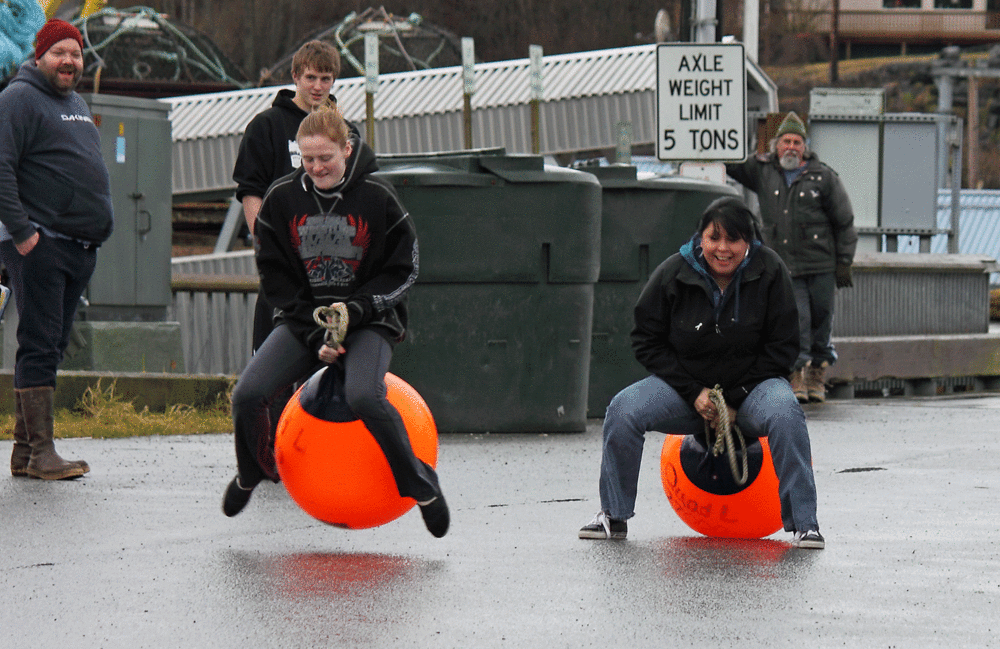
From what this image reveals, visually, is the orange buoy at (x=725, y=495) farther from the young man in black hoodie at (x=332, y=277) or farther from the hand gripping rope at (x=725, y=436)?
the young man in black hoodie at (x=332, y=277)

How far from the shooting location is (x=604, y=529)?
6.34 m

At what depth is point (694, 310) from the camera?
6.40 m

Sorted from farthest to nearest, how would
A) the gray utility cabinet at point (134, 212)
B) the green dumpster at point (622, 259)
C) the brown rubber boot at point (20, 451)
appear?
the gray utility cabinet at point (134, 212) < the green dumpster at point (622, 259) < the brown rubber boot at point (20, 451)

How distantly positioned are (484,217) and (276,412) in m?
2.89

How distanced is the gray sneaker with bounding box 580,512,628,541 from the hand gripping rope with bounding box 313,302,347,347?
1.17 meters

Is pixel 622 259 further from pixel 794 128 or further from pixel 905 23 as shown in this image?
pixel 905 23

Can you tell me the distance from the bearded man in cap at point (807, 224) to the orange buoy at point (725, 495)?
5961mm

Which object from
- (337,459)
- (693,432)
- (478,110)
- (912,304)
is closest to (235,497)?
(337,459)

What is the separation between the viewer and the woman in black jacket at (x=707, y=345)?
632cm

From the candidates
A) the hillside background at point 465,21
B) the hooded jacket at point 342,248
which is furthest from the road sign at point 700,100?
the hillside background at point 465,21

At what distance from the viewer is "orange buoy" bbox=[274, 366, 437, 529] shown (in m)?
5.97

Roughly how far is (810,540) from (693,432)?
0.63 metres

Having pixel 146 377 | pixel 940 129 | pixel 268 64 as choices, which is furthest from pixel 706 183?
pixel 268 64

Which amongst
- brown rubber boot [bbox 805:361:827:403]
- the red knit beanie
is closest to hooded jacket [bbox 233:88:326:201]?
the red knit beanie
